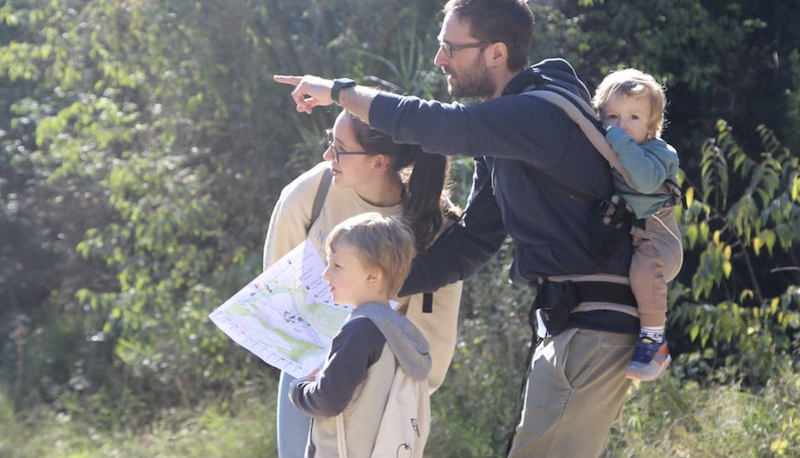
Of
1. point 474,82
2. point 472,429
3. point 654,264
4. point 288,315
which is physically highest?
point 474,82

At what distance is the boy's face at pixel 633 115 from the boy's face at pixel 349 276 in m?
0.81

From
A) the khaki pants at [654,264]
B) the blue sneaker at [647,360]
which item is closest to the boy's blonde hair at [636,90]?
the khaki pants at [654,264]

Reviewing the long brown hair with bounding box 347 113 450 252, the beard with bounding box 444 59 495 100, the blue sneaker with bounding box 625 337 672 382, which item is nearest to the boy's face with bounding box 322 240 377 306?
the long brown hair with bounding box 347 113 450 252

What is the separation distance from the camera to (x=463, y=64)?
3117mm

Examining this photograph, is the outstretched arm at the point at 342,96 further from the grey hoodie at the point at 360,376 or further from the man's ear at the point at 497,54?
the grey hoodie at the point at 360,376

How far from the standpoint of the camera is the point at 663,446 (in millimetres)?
4770

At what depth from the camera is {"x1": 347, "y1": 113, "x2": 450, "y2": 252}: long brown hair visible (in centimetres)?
335

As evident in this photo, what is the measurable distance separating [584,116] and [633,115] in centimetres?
14

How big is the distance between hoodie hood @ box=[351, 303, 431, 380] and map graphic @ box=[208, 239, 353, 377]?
32cm

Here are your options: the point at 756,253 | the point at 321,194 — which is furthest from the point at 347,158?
the point at 756,253

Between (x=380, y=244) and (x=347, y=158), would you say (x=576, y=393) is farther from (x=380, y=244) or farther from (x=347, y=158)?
(x=347, y=158)

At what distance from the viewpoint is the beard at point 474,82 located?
312 cm

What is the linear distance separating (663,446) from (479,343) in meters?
1.30

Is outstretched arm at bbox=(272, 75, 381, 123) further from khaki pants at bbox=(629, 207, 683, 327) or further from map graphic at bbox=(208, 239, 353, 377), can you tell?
khaki pants at bbox=(629, 207, 683, 327)
